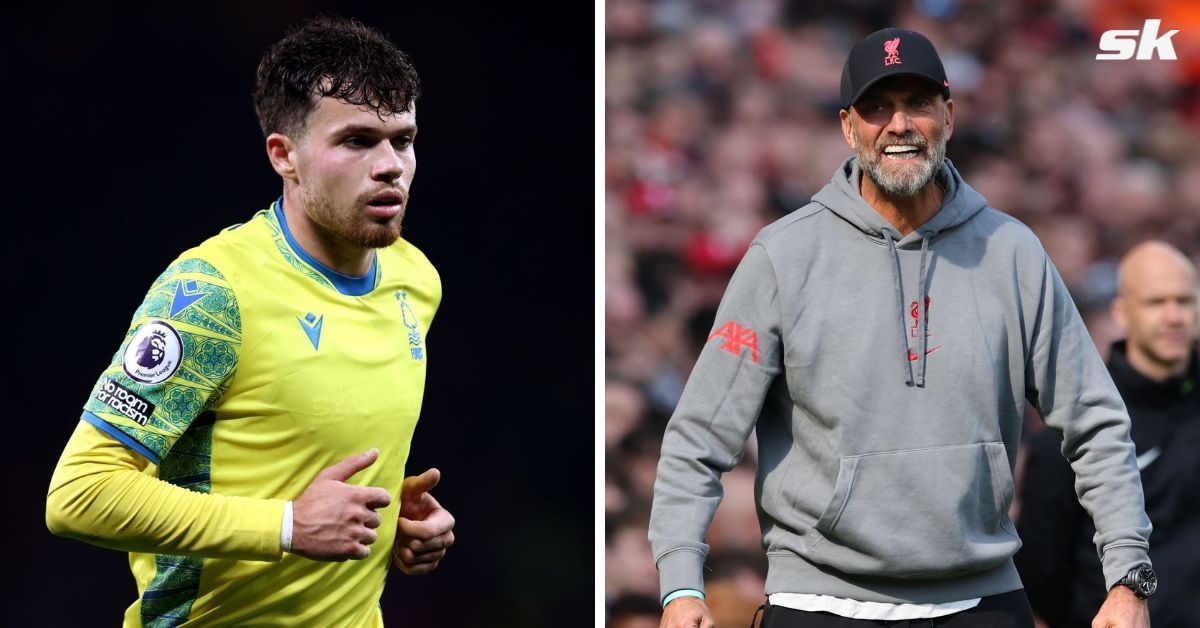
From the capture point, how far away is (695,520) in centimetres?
321

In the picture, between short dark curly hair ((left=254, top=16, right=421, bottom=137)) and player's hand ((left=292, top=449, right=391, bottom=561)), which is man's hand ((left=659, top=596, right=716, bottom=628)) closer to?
player's hand ((left=292, top=449, right=391, bottom=561))

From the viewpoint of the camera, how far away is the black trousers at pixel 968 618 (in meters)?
Answer: 3.12

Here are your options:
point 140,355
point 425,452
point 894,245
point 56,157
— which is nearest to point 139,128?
point 56,157

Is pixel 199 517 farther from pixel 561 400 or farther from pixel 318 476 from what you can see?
pixel 561 400

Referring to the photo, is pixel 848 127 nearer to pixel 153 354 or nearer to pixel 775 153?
pixel 775 153

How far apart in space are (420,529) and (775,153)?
6.12 ft

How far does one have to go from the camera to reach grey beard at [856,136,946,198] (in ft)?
10.6

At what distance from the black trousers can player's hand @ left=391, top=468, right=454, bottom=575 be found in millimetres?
719

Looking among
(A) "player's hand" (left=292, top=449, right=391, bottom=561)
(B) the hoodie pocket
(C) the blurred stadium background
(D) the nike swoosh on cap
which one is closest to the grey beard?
(B) the hoodie pocket

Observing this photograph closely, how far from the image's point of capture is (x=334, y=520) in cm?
278

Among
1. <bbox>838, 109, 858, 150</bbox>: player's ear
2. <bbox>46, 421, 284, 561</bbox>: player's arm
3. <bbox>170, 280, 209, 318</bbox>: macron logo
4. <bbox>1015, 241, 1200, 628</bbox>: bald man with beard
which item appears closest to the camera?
<bbox>46, 421, 284, 561</bbox>: player's arm

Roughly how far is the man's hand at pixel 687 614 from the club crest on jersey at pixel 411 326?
2.38 ft

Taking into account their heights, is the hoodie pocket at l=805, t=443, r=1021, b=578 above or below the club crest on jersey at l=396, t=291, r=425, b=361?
below

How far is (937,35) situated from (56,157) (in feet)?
8.55
